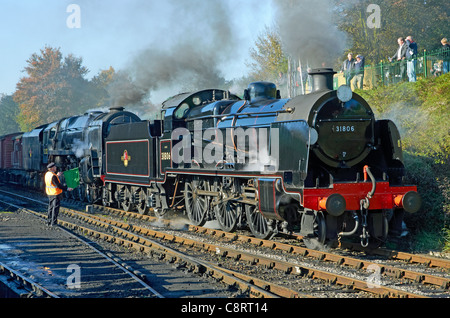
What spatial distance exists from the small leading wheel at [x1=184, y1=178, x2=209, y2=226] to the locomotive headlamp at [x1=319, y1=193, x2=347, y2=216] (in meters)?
4.19

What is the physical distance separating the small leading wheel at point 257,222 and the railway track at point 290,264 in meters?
0.22

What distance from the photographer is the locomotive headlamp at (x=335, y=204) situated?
8.36 m

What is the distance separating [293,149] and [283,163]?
36 centimetres

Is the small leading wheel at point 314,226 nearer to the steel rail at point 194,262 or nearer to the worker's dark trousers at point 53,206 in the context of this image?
the steel rail at point 194,262

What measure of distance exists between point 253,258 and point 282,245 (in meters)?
1.16

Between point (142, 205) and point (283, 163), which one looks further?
point (142, 205)

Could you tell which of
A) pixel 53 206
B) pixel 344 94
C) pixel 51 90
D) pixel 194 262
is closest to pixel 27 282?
pixel 194 262

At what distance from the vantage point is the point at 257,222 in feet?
35.4

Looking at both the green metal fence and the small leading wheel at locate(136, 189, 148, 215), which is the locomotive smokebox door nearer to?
the small leading wheel at locate(136, 189, 148, 215)

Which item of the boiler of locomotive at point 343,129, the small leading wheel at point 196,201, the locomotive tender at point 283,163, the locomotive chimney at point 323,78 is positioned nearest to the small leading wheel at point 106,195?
the locomotive tender at point 283,163

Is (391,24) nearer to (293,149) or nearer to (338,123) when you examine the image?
(338,123)

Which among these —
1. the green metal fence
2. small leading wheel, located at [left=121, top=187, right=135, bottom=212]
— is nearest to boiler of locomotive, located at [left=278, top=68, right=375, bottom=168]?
small leading wheel, located at [left=121, top=187, right=135, bottom=212]

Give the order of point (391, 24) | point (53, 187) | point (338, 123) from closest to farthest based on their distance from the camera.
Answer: point (338, 123)
point (53, 187)
point (391, 24)

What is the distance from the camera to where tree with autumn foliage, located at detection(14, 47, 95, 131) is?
179 ft
